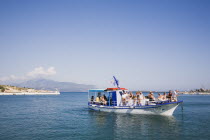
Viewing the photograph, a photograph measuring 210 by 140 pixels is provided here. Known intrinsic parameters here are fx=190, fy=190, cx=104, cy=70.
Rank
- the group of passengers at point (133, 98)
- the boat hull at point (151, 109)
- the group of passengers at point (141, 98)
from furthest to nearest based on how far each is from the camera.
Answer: the group of passengers at point (133, 98) → the group of passengers at point (141, 98) → the boat hull at point (151, 109)

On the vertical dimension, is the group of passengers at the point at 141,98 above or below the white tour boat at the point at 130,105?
above

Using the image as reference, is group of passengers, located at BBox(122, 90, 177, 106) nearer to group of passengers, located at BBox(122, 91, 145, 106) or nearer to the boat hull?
group of passengers, located at BBox(122, 91, 145, 106)

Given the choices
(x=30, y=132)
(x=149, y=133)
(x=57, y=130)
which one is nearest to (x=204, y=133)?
(x=149, y=133)

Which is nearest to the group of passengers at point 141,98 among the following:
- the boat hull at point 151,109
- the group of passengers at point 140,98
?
the group of passengers at point 140,98

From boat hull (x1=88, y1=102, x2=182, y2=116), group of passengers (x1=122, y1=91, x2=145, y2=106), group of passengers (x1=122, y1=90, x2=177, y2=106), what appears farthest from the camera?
group of passengers (x1=122, y1=91, x2=145, y2=106)

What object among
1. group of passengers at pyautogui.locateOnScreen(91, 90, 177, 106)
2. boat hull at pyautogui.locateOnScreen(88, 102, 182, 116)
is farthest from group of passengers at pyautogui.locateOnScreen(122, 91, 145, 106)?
boat hull at pyautogui.locateOnScreen(88, 102, 182, 116)

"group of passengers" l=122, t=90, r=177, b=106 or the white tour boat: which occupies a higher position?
"group of passengers" l=122, t=90, r=177, b=106

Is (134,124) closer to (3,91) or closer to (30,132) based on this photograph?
(30,132)

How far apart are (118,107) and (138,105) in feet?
→ 10.1

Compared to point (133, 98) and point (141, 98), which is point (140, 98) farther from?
point (133, 98)

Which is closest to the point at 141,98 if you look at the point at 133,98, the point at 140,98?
the point at 140,98

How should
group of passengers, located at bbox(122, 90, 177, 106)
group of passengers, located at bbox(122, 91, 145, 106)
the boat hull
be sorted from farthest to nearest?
1. group of passengers, located at bbox(122, 91, 145, 106)
2. group of passengers, located at bbox(122, 90, 177, 106)
3. the boat hull

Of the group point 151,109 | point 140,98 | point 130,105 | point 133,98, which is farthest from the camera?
point 133,98

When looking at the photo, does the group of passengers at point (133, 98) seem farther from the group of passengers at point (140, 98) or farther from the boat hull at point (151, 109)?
the boat hull at point (151, 109)
